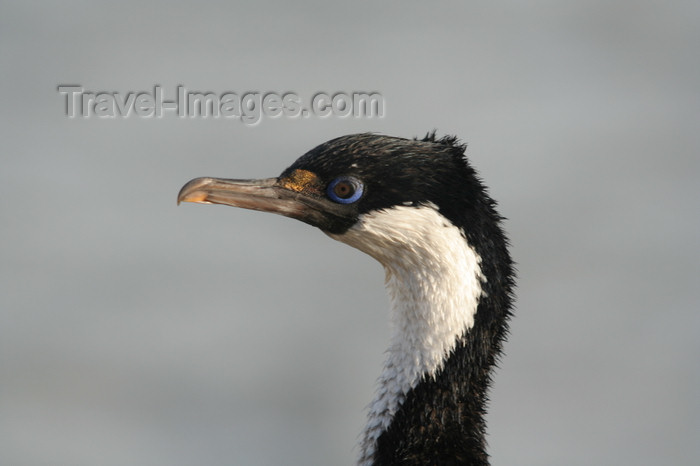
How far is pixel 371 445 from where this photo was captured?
13.8 feet

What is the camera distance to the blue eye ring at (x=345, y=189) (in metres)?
4.06

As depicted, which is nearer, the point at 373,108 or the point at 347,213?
the point at 347,213

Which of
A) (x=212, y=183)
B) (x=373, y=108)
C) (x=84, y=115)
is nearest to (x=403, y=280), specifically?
(x=212, y=183)

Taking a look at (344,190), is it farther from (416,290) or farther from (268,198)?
(416,290)

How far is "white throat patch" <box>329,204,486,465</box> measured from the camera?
3971 millimetres

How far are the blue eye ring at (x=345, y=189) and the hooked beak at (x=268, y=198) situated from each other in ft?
0.11

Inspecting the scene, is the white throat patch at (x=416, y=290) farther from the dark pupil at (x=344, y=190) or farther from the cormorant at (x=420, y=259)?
the dark pupil at (x=344, y=190)

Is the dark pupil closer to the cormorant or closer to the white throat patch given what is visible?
the cormorant

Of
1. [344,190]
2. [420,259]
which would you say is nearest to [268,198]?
[344,190]

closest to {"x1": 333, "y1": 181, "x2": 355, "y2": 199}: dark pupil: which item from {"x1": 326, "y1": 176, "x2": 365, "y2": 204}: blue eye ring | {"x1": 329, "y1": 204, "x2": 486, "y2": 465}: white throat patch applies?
{"x1": 326, "y1": 176, "x2": 365, "y2": 204}: blue eye ring

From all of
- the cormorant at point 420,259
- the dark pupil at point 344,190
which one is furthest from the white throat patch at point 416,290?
the dark pupil at point 344,190

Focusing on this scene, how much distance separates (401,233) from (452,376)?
58 cm

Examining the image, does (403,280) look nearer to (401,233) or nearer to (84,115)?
(401,233)

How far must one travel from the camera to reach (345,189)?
4090 mm
